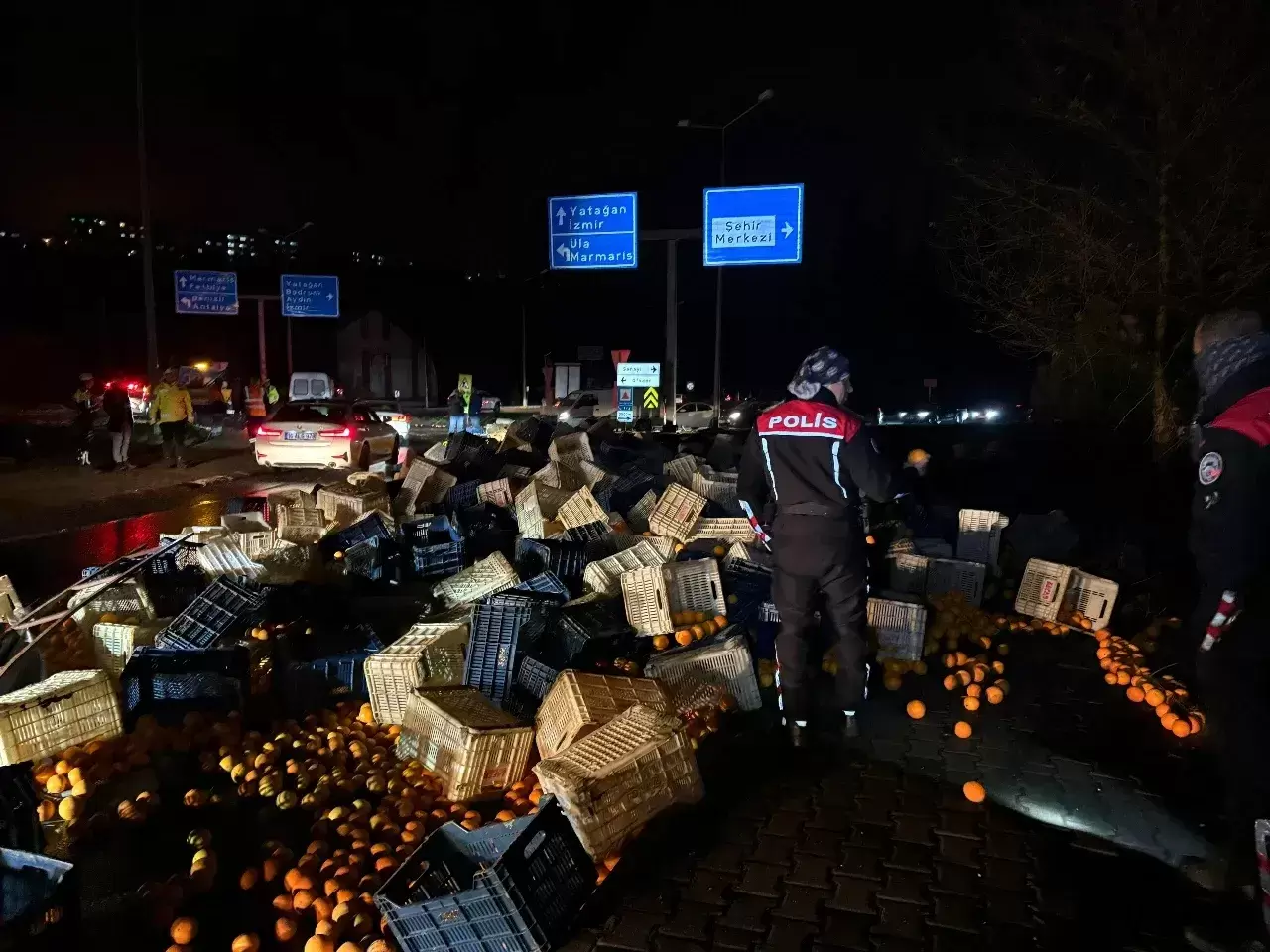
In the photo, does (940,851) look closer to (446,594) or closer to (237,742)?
(237,742)

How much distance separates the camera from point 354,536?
845cm

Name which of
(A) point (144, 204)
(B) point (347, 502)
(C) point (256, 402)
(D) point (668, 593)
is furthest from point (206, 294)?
(D) point (668, 593)

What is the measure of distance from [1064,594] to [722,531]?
3.00 meters

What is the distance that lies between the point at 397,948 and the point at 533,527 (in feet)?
18.0

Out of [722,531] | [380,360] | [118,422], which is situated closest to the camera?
[722,531]

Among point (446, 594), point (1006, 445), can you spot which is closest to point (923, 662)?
point (446, 594)

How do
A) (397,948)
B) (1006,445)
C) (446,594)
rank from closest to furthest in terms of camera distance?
(397,948) → (446,594) → (1006,445)

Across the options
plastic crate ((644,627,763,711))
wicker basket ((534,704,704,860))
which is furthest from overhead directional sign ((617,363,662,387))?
wicker basket ((534,704,704,860))

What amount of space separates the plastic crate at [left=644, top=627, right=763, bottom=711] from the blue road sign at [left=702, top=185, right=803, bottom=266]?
1762cm

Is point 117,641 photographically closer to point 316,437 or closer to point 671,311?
point 316,437

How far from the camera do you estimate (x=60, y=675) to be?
16.9 feet

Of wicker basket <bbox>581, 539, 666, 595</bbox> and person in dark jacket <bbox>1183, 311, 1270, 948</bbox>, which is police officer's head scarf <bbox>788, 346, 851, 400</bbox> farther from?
wicker basket <bbox>581, 539, 666, 595</bbox>

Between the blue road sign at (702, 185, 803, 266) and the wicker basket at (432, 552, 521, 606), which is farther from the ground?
the blue road sign at (702, 185, 803, 266)

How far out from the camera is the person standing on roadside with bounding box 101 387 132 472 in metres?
Result: 18.0
